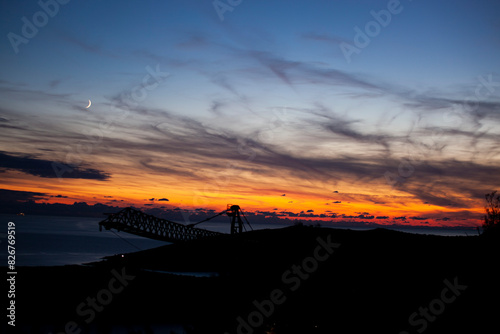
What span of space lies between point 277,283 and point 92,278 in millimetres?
9408

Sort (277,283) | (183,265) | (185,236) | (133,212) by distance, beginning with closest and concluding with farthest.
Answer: (277,283), (183,265), (133,212), (185,236)

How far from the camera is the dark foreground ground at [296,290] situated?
11852mm

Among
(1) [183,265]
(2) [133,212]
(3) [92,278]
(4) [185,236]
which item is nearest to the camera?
(3) [92,278]

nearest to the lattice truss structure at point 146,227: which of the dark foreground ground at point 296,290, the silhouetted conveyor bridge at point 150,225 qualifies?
the silhouetted conveyor bridge at point 150,225

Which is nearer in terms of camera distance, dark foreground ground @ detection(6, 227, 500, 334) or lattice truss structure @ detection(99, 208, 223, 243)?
dark foreground ground @ detection(6, 227, 500, 334)

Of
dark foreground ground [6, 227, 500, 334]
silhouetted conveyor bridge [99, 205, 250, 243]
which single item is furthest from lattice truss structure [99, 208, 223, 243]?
dark foreground ground [6, 227, 500, 334]

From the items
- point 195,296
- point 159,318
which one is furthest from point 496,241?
point 159,318

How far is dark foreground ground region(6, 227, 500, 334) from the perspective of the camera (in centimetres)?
1185

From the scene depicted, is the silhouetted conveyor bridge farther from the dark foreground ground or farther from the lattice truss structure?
the dark foreground ground

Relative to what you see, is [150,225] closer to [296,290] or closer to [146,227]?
[146,227]

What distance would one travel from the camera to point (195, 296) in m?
17.8

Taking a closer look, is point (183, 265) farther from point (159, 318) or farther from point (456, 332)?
point (456, 332)

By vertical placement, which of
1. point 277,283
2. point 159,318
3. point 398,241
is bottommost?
point 159,318

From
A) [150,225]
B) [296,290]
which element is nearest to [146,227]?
[150,225]
